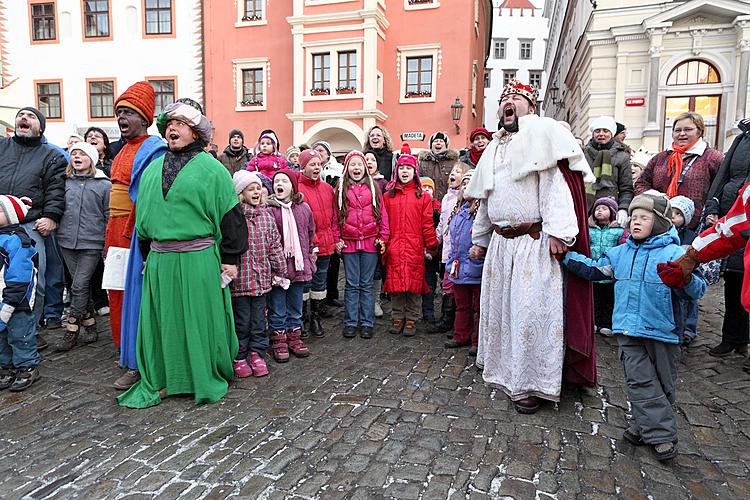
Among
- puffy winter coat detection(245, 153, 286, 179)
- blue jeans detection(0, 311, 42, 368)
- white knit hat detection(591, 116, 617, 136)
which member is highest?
white knit hat detection(591, 116, 617, 136)

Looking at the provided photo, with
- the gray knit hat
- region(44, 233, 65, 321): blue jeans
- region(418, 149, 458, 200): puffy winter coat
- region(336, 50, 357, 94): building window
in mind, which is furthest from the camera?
region(336, 50, 357, 94): building window

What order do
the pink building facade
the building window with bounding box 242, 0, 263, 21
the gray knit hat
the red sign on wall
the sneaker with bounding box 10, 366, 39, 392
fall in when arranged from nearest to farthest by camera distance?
the gray knit hat, the sneaker with bounding box 10, 366, 39, 392, the red sign on wall, the pink building facade, the building window with bounding box 242, 0, 263, 21

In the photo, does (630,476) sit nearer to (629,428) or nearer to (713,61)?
(629,428)

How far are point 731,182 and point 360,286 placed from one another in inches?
139

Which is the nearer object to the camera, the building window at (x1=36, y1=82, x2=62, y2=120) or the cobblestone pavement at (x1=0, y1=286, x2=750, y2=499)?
the cobblestone pavement at (x1=0, y1=286, x2=750, y2=499)

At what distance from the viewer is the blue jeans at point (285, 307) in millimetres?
4629

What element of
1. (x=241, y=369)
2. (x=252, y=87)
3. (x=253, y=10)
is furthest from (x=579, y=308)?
(x=253, y=10)

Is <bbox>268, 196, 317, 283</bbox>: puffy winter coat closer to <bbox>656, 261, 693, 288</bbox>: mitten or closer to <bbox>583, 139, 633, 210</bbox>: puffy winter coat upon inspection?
<bbox>656, 261, 693, 288</bbox>: mitten

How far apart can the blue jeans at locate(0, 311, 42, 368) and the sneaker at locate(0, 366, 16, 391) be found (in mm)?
33

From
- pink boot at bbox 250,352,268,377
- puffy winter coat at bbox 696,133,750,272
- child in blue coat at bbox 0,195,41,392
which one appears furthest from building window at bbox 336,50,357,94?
pink boot at bbox 250,352,268,377

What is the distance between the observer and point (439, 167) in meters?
6.70

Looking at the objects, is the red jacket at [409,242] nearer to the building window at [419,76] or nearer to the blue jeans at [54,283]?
the blue jeans at [54,283]

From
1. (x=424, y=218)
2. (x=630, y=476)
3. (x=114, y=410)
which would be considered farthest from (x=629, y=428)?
(x=114, y=410)

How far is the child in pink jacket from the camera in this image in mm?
5211
